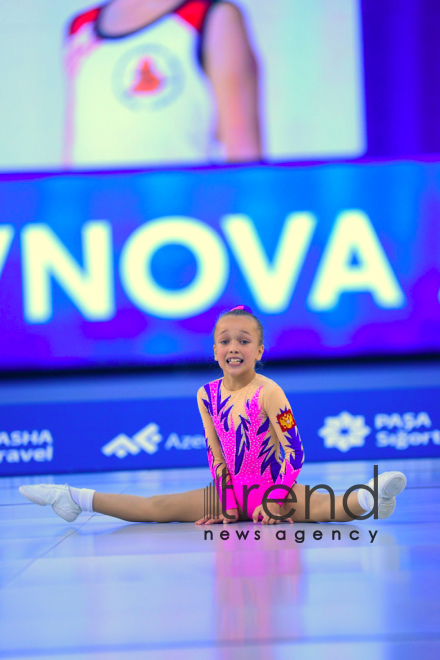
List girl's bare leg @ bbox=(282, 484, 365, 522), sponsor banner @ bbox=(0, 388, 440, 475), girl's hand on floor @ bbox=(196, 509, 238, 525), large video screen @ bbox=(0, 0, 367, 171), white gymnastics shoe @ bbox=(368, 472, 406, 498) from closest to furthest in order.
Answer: white gymnastics shoe @ bbox=(368, 472, 406, 498), girl's bare leg @ bbox=(282, 484, 365, 522), girl's hand on floor @ bbox=(196, 509, 238, 525), sponsor banner @ bbox=(0, 388, 440, 475), large video screen @ bbox=(0, 0, 367, 171)

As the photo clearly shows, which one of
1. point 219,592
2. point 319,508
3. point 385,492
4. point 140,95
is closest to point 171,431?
point 140,95

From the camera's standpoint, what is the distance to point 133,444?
17.5 feet

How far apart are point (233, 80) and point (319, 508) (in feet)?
13.6

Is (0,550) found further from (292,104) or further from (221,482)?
(292,104)

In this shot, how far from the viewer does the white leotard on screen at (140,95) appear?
5.63m

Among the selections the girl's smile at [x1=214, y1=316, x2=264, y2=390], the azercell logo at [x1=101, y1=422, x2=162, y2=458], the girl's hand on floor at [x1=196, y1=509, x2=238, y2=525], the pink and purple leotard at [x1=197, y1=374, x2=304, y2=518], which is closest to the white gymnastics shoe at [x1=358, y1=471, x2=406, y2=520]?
the pink and purple leotard at [x1=197, y1=374, x2=304, y2=518]

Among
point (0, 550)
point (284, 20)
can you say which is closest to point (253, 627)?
point (0, 550)

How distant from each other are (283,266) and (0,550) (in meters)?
3.77

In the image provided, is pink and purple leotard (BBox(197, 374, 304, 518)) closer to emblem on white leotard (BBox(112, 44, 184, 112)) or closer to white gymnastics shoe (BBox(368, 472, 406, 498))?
white gymnastics shoe (BBox(368, 472, 406, 498))

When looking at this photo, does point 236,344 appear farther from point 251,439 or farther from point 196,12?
point 196,12

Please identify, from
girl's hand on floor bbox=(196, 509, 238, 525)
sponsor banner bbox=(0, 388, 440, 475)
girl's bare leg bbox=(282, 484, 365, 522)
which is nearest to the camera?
girl's bare leg bbox=(282, 484, 365, 522)

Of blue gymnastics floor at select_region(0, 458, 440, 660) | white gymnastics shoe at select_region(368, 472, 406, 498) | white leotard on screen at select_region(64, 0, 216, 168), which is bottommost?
blue gymnastics floor at select_region(0, 458, 440, 660)

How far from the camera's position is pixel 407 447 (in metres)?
5.33

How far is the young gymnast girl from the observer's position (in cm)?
247
